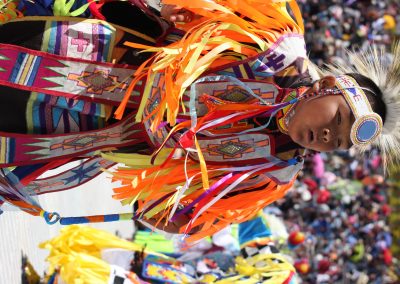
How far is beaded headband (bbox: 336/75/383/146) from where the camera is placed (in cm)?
175

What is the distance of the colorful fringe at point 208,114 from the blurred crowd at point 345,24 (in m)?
5.67

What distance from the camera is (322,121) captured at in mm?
1724

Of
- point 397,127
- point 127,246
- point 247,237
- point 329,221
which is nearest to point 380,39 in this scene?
point 329,221

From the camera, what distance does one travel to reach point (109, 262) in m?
3.82

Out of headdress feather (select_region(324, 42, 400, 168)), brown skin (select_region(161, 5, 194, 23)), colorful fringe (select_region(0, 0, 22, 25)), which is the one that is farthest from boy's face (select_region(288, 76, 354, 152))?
colorful fringe (select_region(0, 0, 22, 25))

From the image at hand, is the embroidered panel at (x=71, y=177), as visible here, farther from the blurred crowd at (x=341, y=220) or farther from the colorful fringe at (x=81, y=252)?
the blurred crowd at (x=341, y=220)

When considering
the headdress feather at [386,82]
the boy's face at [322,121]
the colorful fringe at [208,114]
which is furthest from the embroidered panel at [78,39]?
the headdress feather at [386,82]

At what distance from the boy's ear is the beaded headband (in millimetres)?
30

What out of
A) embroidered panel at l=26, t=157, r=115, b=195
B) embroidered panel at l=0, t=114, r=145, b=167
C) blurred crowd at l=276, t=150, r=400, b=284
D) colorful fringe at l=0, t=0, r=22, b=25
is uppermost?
colorful fringe at l=0, t=0, r=22, b=25

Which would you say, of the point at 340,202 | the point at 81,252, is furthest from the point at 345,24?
the point at 81,252

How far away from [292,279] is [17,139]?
2307 millimetres

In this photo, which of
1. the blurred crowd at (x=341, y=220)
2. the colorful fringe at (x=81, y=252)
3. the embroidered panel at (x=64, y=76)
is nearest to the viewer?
the embroidered panel at (x=64, y=76)

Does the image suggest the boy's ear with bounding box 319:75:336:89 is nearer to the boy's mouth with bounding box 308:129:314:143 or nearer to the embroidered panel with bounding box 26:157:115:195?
the boy's mouth with bounding box 308:129:314:143

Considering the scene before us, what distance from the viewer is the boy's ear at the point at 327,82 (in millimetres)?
1747
